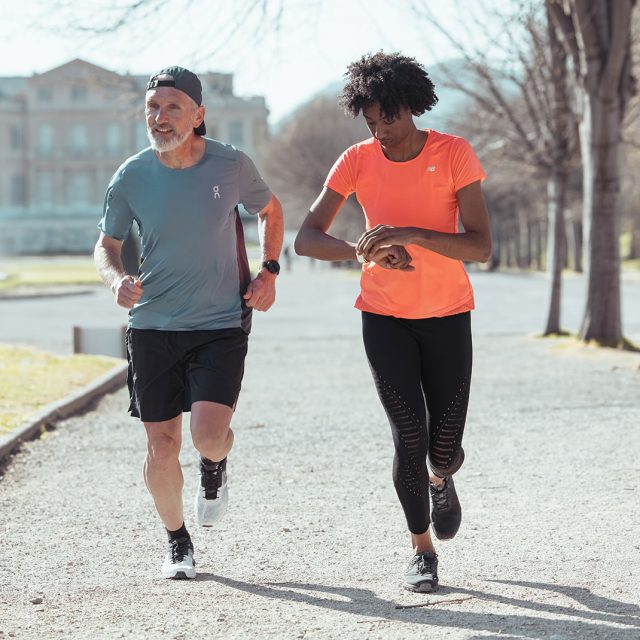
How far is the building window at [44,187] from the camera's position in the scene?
115438 mm

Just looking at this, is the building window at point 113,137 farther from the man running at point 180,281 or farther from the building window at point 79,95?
the man running at point 180,281

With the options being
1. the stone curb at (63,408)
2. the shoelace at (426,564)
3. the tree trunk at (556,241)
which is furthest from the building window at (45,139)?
the shoelace at (426,564)

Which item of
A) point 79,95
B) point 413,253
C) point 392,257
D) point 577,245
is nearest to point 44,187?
point 79,95

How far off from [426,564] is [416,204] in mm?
1300

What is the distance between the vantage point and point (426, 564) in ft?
16.8

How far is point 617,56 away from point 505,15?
1.53 metres

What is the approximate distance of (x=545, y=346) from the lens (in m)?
18.2

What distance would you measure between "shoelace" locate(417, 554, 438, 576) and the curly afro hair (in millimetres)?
1593

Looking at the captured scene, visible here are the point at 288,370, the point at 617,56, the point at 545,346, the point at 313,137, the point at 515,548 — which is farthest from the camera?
the point at 313,137

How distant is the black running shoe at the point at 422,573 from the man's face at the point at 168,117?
5.80ft

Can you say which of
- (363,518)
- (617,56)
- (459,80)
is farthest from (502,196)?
(363,518)

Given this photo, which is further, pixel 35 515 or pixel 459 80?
pixel 459 80

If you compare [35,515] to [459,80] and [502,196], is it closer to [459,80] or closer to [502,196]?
[459,80]

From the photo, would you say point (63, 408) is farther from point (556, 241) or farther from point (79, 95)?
point (79, 95)
